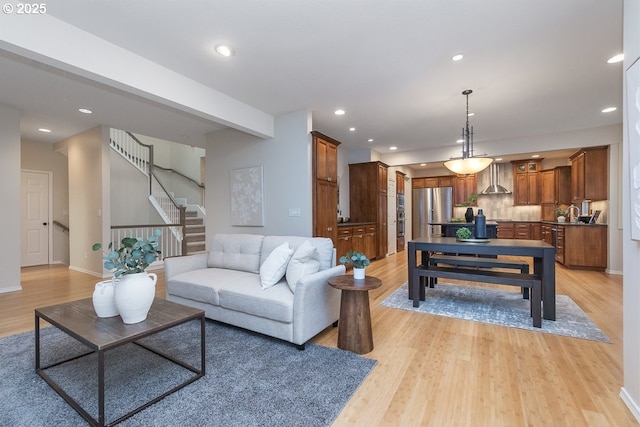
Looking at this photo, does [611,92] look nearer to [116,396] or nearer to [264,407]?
[264,407]

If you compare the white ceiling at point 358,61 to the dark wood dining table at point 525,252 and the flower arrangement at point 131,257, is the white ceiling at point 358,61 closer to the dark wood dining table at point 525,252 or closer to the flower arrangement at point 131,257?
the flower arrangement at point 131,257

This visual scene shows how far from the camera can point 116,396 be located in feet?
5.65

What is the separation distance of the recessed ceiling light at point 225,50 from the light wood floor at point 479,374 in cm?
282

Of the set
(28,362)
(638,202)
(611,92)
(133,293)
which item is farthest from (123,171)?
(611,92)

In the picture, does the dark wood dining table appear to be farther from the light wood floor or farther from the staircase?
the staircase

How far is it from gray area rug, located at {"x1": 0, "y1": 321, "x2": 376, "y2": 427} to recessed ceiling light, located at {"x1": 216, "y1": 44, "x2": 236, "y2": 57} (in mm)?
2685

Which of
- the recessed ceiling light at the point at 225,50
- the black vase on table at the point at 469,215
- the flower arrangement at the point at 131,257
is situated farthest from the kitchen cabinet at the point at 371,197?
the flower arrangement at the point at 131,257

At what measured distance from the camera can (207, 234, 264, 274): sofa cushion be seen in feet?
10.6

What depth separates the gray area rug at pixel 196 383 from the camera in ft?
5.09

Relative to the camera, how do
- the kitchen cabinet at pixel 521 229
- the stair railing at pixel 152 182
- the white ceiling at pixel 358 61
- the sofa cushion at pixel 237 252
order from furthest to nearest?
the kitchen cabinet at pixel 521 229 → the stair railing at pixel 152 182 → the sofa cushion at pixel 237 252 → the white ceiling at pixel 358 61

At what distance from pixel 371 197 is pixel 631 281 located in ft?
17.0

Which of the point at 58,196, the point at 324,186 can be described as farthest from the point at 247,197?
the point at 58,196

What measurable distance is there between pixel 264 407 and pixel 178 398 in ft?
1.76

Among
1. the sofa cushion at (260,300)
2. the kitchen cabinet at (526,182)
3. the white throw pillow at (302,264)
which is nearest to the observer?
the sofa cushion at (260,300)
